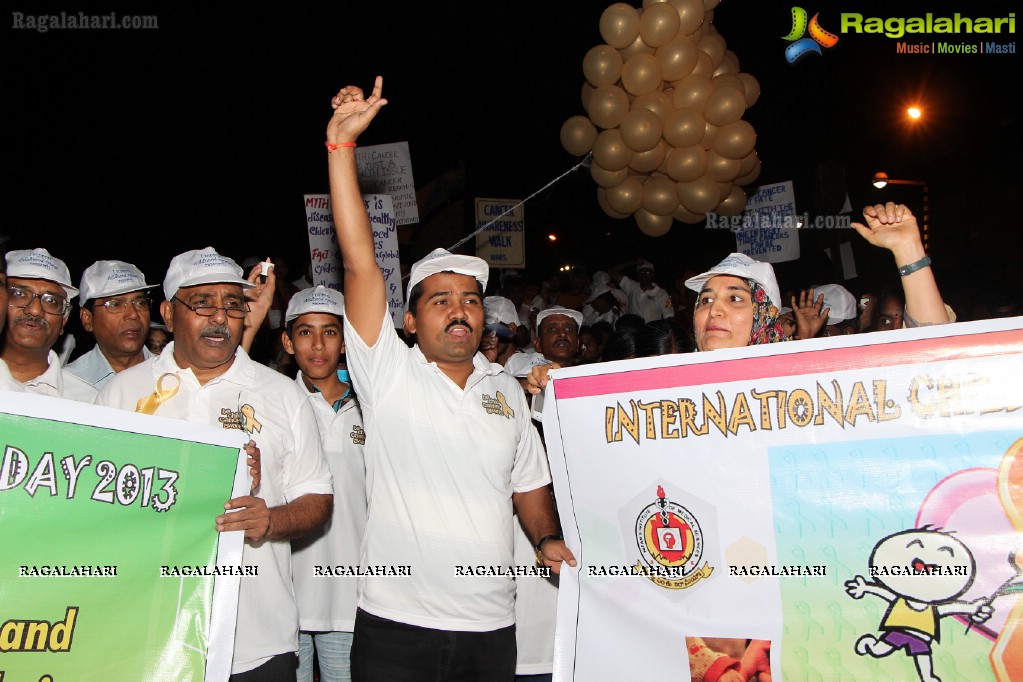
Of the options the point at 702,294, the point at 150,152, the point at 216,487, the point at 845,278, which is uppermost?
the point at 150,152

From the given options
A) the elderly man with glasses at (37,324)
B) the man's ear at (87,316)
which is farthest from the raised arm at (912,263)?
the man's ear at (87,316)

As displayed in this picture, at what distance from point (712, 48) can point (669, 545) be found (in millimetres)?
5802

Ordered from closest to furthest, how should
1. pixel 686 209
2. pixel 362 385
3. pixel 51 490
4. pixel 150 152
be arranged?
pixel 51 490, pixel 362 385, pixel 686 209, pixel 150 152

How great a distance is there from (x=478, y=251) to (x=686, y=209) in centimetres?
369

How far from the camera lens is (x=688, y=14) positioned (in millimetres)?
7227

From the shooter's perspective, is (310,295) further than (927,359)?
Yes

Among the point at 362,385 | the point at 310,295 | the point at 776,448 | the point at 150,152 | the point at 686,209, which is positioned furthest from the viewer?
the point at 150,152

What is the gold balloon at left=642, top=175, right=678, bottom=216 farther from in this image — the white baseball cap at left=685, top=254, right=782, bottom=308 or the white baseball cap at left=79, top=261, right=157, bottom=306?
the white baseball cap at left=79, top=261, right=157, bottom=306

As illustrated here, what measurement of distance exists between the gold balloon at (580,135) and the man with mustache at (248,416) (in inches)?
206

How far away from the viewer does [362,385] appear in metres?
3.26

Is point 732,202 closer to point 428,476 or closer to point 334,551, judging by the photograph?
point 334,551

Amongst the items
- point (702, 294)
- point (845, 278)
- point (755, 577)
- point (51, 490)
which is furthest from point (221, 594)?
point (845, 278)

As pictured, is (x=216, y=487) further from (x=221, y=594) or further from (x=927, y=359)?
(x=927, y=359)

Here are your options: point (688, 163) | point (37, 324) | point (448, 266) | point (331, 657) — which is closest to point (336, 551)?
point (331, 657)
